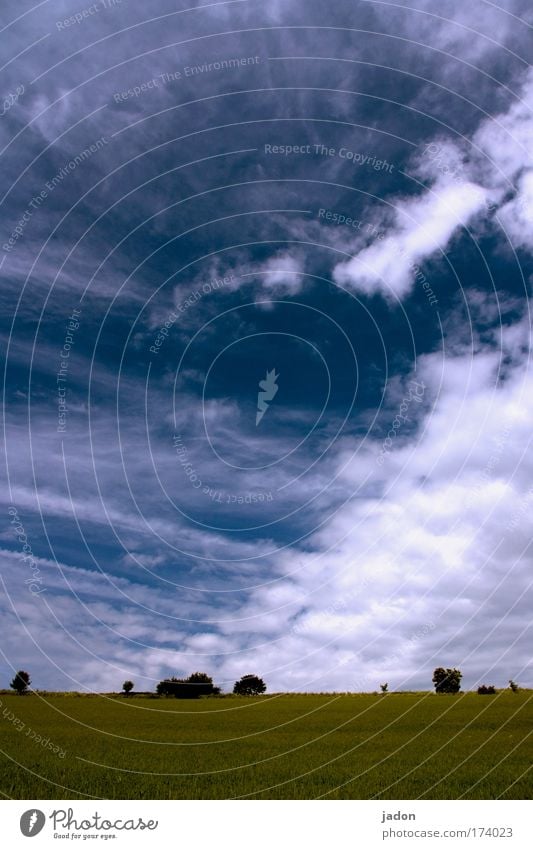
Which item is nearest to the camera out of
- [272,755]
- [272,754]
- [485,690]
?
[272,755]

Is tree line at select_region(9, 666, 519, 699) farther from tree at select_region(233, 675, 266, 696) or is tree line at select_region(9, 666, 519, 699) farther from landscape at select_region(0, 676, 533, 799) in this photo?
landscape at select_region(0, 676, 533, 799)

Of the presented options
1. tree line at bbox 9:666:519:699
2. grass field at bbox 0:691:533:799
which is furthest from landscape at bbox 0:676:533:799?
tree line at bbox 9:666:519:699

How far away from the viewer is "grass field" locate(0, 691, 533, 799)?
22.4 metres

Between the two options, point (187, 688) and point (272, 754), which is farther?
point (187, 688)

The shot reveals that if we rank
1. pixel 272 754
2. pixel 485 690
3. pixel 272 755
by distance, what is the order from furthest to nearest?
1. pixel 485 690
2. pixel 272 754
3. pixel 272 755

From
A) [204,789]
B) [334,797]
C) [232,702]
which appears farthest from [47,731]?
[232,702]

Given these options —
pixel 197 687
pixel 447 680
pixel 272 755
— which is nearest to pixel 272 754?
pixel 272 755

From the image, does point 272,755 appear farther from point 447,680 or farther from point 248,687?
point 447,680

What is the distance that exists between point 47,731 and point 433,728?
3053 centimetres

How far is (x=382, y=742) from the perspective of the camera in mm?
38531

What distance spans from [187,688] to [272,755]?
66163 millimetres

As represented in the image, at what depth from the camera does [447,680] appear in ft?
370

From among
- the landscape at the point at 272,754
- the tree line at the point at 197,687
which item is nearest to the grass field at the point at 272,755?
the landscape at the point at 272,754
